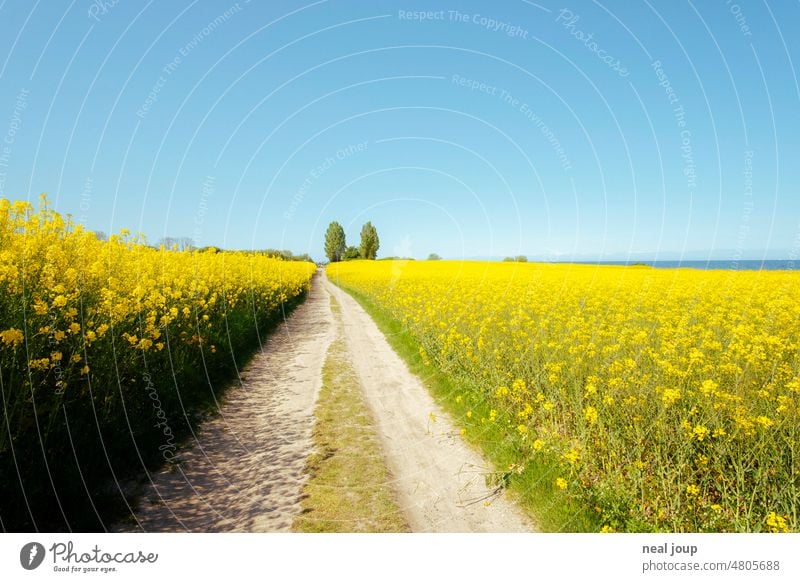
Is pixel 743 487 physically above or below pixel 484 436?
above

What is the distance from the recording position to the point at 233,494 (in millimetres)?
4516

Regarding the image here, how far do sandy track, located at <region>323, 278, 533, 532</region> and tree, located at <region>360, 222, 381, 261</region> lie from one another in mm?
70128

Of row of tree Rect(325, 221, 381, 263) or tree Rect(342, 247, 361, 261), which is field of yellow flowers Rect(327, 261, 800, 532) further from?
tree Rect(342, 247, 361, 261)

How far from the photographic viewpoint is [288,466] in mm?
5137

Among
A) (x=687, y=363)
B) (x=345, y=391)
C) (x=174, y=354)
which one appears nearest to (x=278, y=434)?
(x=345, y=391)

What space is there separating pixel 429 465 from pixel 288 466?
6.44 feet

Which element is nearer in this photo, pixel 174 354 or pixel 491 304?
pixel 174 354

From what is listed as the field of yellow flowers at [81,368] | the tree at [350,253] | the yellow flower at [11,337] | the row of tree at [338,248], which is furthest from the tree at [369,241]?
the yellow flower at [11,337]

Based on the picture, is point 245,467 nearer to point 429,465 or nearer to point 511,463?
point 429,465

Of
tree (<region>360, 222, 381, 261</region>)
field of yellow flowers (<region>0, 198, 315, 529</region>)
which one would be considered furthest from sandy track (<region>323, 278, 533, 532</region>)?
tree (<region>360, 222, 381, 261</region>)

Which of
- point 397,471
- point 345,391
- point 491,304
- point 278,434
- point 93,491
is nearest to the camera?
point 93,491

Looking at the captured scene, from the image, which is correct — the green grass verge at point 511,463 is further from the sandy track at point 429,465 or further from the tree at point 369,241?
the tree at point 369,241
